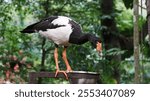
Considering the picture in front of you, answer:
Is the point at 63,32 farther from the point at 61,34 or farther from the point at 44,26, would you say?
the point at 44,26

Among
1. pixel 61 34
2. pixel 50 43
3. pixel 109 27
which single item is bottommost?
pixel 50 43

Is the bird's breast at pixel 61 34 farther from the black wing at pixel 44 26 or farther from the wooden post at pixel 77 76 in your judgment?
the wooden post at pixel 77 76

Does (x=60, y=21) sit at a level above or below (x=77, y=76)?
above

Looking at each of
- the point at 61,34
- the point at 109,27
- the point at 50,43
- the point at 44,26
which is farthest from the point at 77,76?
the point at 109,27

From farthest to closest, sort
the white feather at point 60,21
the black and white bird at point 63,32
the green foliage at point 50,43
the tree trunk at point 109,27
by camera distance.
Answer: the tree trunk at point 109,27 < the green foliage at point 50,43 < the white feather at point 60,21 < the black and white bird at point 63,32

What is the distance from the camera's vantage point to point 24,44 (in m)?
7.00

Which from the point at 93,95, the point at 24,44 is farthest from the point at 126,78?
the point at 93,95

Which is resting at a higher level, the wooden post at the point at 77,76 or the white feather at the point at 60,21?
the white feather at the point at 60,21

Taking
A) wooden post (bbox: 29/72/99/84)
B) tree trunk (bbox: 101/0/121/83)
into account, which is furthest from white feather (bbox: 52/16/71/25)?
tree trunk (bbox: 101/0/121/83)

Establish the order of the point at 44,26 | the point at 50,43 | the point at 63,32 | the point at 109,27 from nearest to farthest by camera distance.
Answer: the point at 63,32
the point at 44,26
the point at 50,43
the point at 109,27

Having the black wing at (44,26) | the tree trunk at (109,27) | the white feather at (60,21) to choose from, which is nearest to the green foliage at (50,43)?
the tree trunk at (109,27)

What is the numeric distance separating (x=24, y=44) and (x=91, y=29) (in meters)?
0.93

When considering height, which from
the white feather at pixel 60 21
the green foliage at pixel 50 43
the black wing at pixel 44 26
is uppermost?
the white feather at pixel 60 21

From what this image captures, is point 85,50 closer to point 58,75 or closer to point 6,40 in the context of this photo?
point 6,40
